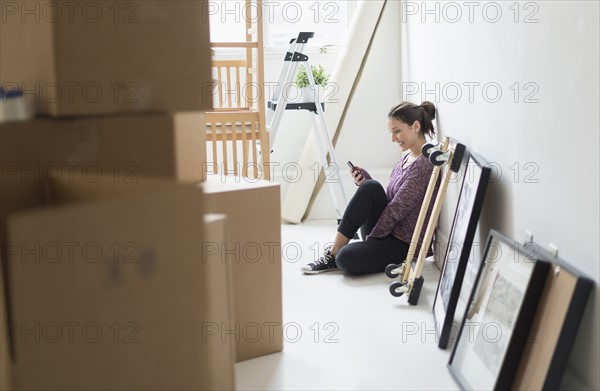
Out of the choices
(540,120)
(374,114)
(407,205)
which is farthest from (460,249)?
(374,114)

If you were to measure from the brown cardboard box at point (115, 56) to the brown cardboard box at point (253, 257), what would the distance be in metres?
1.06

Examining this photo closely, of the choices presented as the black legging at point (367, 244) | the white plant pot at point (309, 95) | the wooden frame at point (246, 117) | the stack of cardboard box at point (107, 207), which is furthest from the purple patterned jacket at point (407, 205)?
the stack of cardboard box at point (107, 207)

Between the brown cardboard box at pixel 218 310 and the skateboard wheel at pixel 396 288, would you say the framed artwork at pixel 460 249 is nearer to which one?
the skateboard wheel at pixel 396 288

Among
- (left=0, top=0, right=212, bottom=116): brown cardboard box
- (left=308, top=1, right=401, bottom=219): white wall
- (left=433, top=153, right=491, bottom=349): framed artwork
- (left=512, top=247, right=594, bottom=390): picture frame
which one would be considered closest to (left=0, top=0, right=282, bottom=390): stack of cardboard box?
(left=0, top=0, right=212, bottom=116): brown cardboard box

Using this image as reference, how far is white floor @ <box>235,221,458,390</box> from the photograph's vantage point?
2402mm

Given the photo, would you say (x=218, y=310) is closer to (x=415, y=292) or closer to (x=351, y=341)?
(x=351, y=341)

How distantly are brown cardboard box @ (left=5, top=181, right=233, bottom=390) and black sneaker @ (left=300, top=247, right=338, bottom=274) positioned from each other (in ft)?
7.75

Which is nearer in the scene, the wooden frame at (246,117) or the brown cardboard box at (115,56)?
the brown cardboard box at (115,56)

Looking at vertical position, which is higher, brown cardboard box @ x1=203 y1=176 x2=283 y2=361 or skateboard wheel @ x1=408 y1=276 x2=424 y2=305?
brown cardboard box @ x1=203 y1=176 x2=283 y2=361

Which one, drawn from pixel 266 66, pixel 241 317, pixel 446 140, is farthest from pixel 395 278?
pixel 266 66

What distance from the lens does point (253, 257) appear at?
254 cm

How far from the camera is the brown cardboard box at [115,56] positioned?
4.34ft

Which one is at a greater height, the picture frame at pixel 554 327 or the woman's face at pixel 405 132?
the woman's face at pixel 405 132

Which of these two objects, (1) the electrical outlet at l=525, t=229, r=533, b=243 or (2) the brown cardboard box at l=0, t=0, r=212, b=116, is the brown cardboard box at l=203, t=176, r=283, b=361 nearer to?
(1) the electrical outlet at l=525, t=229, r=533, b=243
